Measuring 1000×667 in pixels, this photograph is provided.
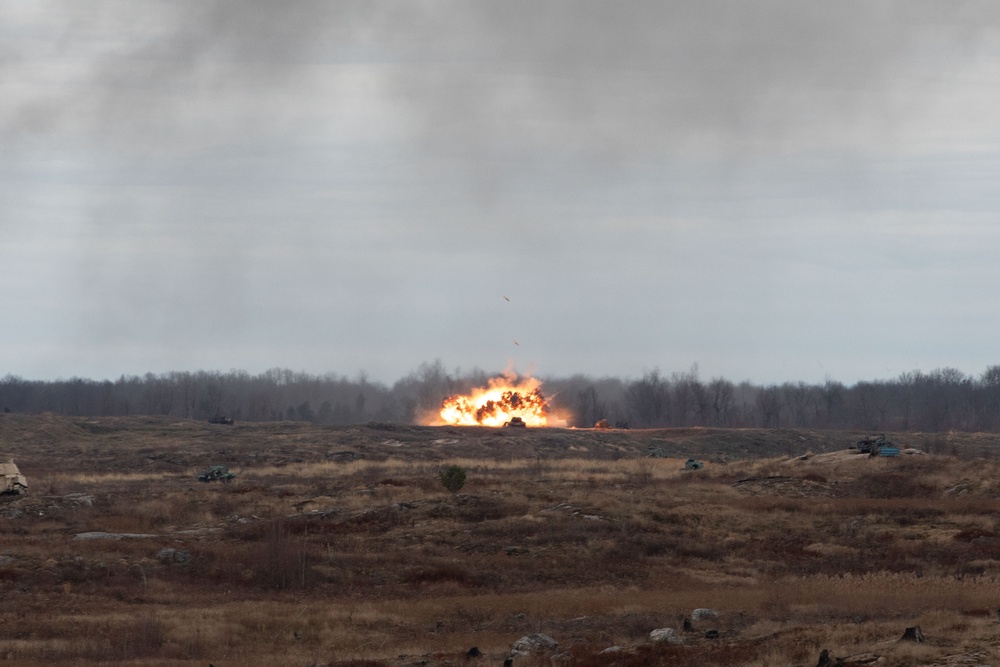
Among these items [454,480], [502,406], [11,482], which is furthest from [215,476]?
[502,406]

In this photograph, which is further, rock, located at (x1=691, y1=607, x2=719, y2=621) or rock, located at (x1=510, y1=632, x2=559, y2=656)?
rock, located at (x1=691, y1=607, x2=719, y2=621)

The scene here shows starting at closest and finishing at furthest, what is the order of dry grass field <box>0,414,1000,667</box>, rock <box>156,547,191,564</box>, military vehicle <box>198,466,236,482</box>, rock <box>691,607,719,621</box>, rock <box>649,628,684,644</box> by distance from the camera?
rock <box>649,628,684,644</box> < dry grass field <box>0,414,1000,667</box> < rock <box>691,607,719,621</box> < rock <box>156,547,191,564</box> < military vehicle <box>198,466,236,482</box>

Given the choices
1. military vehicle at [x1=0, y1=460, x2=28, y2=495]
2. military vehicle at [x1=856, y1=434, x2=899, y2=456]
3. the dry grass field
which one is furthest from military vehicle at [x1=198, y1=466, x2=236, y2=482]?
military vehicle at [x1=856, y1=434, x2=899, y2=456]

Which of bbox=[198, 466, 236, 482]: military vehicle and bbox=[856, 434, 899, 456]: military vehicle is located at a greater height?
bbox=[856, 434, 899, 456]: military vehicle

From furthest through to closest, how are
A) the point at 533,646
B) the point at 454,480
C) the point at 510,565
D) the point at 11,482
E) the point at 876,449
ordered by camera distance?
1. the point at 876,449
2. the point at 11,482
3. the point at 454,480
4. the point at 510,565
5. the point at 533,646

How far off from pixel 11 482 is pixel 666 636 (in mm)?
43063

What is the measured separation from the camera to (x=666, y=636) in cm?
2408

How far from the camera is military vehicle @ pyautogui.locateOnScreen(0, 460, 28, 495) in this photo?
55.9 meters

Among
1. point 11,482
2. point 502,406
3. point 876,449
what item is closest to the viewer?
point 11,482

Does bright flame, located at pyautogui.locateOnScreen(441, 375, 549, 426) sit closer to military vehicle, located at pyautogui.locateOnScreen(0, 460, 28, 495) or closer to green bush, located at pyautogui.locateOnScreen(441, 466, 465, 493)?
green bush, located at pyautogui.locateOnScreen(441, 466, 465, 493)

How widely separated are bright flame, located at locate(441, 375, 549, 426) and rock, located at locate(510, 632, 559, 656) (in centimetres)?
10706

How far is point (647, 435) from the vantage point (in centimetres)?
11762

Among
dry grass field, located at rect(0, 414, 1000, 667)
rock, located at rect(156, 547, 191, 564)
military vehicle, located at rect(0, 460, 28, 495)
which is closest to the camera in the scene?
dry grass field, located at rect(0, 414, 1000, 667)

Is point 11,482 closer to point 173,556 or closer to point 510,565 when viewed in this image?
point 173,556
